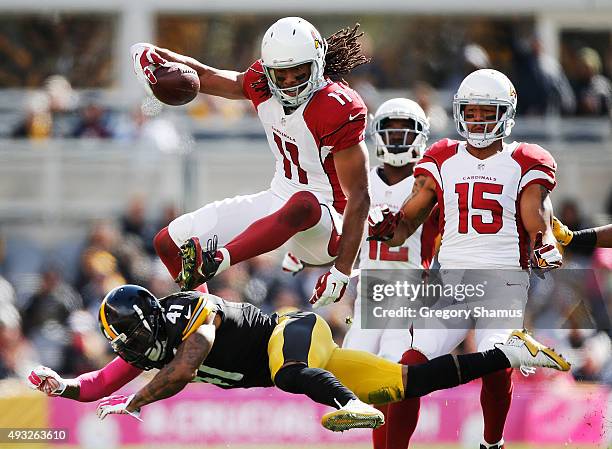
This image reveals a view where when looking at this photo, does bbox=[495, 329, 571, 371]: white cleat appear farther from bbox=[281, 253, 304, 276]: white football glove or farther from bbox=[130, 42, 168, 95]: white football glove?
bbox=[130, 42, 168, 95]: white football glove

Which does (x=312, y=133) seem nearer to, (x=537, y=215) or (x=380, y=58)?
(x=537, y=215)

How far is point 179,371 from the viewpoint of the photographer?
21.6ft

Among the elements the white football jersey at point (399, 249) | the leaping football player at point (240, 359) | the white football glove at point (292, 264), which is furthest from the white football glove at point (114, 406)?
the white football jersey at point (399, 249)

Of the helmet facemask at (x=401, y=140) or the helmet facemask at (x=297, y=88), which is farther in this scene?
the helmet facemask at (x=401, y=140)

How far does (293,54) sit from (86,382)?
2.04 metres

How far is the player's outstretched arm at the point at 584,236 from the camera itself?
24.6ft

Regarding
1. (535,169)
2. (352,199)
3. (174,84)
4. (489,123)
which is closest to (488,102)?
(489,123)

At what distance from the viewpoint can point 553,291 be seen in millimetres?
11023

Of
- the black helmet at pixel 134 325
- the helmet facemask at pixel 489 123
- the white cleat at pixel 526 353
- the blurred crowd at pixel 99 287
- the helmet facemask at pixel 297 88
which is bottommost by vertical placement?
the blurred crowd at pixel 99 287

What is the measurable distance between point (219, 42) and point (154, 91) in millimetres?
9111

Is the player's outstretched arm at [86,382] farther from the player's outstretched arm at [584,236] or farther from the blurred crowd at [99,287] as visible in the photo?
the blurred crowd at [99,287]

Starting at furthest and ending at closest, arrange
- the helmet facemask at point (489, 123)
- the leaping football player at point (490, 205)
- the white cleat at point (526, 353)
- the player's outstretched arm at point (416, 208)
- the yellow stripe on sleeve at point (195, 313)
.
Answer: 1. the player's outstretched arm at point (416, 208)
2. the helmet facemask at point (489, 123)
3. the leaping football player at point (490, 205)
4. the white cleat at point (526, 353)
5. the yellow stripe on sleeve at point (195, 313)

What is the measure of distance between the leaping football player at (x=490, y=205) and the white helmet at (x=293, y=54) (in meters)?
0.76

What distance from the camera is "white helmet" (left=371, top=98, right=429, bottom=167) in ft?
27.0
